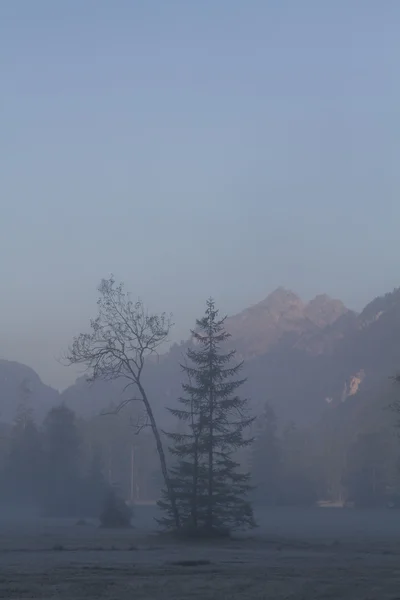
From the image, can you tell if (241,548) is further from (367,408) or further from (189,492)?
(367,408)

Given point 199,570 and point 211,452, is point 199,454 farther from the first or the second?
point 199,570

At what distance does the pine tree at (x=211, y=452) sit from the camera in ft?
134

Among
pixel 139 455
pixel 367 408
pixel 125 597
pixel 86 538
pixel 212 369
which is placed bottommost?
pixel 125 597

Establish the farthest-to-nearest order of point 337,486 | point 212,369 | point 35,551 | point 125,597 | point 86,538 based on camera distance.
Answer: point 337,486
point 212,369
point 86,538
point 35,551
point 125,597

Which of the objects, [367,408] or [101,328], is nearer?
[101,328]

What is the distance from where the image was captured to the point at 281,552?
103 ft

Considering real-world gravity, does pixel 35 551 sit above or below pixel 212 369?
below

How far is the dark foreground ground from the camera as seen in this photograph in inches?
691

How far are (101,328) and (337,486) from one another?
8452 cm

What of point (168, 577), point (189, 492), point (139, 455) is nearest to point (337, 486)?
point (139, 455)

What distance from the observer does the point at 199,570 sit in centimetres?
2273

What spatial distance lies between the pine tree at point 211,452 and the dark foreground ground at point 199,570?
362cm

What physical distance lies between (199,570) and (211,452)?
18649mm

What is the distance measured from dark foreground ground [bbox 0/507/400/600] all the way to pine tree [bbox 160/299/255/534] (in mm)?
3623
